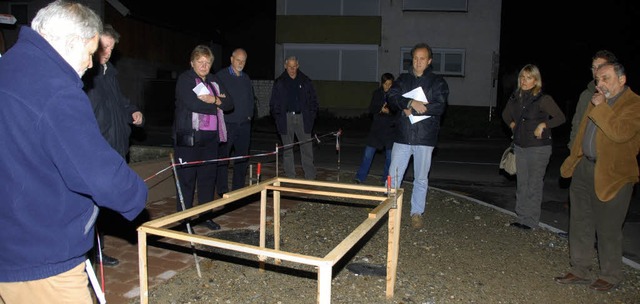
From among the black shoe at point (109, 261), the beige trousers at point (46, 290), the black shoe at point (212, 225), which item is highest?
the beige trousers at point (46, 290)

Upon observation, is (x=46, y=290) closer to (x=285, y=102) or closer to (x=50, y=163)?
(x=50, y=163)

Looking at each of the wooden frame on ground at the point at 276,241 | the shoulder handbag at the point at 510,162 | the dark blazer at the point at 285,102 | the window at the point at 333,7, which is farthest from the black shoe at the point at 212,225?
the window at the point at 333,7

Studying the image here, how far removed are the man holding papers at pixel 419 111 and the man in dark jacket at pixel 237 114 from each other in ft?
6.84

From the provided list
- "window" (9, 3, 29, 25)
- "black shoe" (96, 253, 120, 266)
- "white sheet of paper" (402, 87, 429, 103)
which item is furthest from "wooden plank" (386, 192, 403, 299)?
"window" (9, 3, 29, 25)

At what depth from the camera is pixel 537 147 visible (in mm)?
5910

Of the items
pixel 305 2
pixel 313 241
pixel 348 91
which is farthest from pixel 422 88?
pixel 305 2

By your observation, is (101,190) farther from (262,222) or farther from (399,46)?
(399,46)

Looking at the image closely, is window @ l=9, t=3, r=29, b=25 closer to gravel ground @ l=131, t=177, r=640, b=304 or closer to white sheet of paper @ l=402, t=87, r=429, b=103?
gravel ground @ l=131, t=177, r=640, b=304

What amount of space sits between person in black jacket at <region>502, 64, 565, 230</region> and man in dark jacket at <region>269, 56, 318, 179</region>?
3326mm

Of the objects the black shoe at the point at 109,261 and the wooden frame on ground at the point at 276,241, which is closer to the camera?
the wooden frame on ground at the point at 276,241

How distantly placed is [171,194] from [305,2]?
18.8 metres

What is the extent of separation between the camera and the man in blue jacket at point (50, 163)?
1779mm

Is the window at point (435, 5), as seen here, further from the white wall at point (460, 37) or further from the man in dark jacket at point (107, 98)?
the man in dark jacket at point (107, 98)

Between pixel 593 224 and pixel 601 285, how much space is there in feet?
1.77
